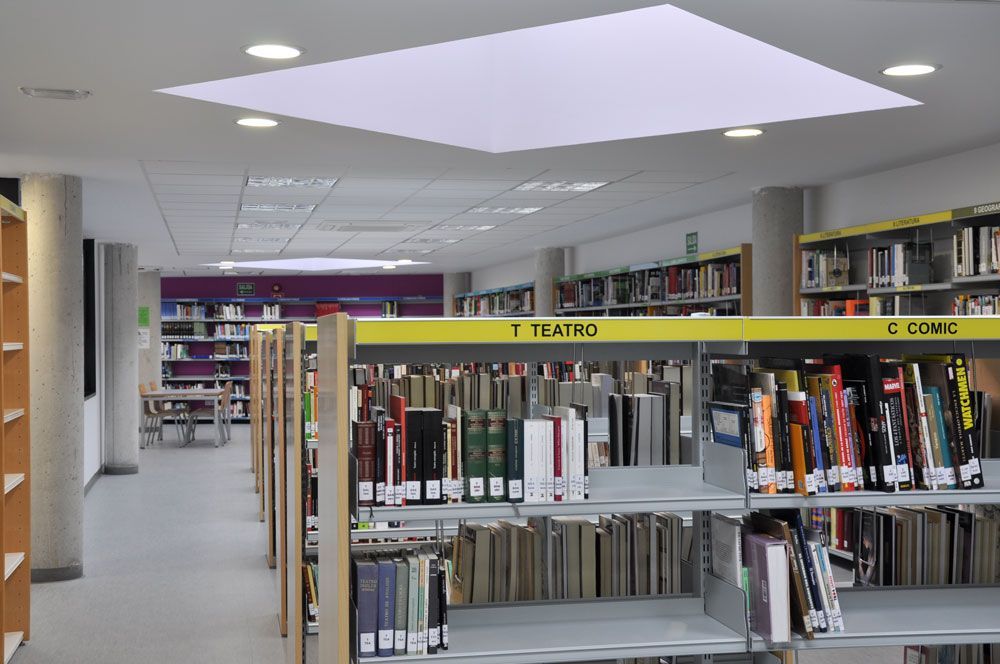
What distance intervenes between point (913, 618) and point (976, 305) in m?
3.89

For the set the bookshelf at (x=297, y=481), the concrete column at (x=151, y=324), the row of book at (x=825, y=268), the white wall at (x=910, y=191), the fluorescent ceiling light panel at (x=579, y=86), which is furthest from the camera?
the concrete column at (x=151, y=324)

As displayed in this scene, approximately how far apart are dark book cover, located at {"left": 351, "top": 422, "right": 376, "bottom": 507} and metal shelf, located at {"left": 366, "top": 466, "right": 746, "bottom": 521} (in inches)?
1.3

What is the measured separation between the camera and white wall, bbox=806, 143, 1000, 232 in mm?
6699

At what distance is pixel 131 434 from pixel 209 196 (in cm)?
462

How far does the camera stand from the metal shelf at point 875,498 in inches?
114

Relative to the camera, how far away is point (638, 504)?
2.81 metres

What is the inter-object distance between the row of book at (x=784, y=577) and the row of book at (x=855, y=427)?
14 centimetres

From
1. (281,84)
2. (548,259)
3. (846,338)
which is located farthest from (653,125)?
(548,259)

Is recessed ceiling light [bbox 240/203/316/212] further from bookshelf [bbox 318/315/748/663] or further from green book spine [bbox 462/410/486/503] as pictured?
green book spine [bbox 462/410/486/503]

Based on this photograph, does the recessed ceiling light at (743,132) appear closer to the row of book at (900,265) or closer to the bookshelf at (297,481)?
the row of book at (900,265)

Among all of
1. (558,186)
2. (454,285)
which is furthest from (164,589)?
(454,285)

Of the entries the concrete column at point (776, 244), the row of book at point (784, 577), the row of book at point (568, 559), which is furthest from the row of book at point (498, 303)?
the row of book at point (784, 577)

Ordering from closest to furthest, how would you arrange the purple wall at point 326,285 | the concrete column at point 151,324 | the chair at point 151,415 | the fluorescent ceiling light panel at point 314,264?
the chair at point 151,415, the fluorescent ceiling light panel at point 314,264, the concrete column at point 151,324, the purple wall at point 326,285

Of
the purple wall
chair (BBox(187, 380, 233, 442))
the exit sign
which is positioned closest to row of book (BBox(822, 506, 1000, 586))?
the exit sign
